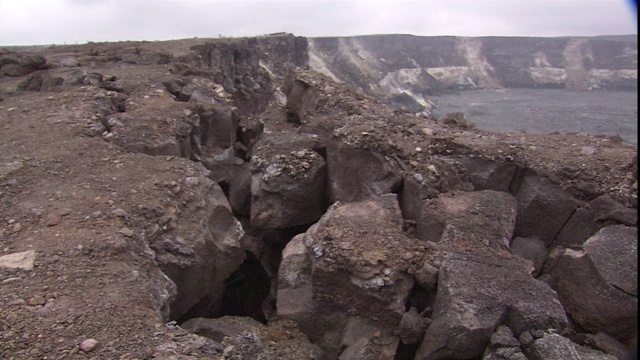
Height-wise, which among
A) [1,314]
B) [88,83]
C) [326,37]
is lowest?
[1,314]

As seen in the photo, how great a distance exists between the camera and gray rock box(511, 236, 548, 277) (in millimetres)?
6031

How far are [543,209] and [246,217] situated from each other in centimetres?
510

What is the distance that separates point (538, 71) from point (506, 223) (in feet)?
192

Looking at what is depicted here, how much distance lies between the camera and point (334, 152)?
7223mm

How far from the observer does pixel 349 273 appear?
16.3 feet

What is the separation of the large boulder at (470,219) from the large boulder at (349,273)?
1.39 ft

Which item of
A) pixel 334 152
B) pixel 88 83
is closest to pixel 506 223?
Result: pixel 334 152

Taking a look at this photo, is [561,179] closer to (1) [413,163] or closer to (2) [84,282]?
(1) [413,163]

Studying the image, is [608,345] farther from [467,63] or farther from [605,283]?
[467,63]

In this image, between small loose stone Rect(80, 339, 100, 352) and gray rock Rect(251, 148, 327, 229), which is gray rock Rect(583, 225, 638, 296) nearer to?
gray rock Rect(251, 148, 327, 229)

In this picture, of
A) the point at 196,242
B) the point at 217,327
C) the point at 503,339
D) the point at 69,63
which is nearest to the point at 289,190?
the point at 196,242

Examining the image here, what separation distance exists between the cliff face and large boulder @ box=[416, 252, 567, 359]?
37337 millimetres

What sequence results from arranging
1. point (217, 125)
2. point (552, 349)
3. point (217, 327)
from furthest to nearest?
point (217, 125), point (217, 327), point (552, 349)

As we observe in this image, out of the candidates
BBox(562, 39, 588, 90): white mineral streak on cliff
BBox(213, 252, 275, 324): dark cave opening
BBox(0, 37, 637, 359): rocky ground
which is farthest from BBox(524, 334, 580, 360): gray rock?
BBox(562, 39, 588, 90): white mineral streak on cliff
